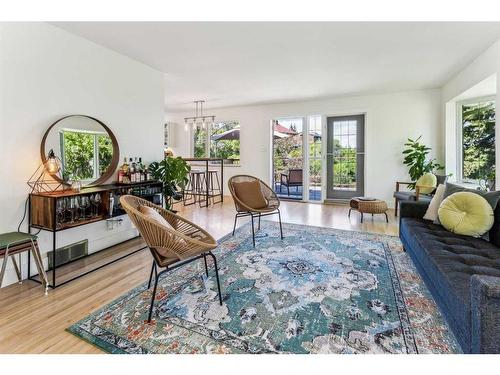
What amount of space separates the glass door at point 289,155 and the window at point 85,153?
4.49m

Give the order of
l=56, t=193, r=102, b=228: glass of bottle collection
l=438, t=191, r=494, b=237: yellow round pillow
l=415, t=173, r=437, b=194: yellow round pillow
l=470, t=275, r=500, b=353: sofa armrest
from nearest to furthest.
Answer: l=470, t=275, r=500, b=353: sofa armrest
l=438, t=191, r=494, b=237: yellow round pillow
l=56, t=193, r=102, b=228: glass of bottle collection
l=415, t=173, r=437, b=194: yellow round pillow

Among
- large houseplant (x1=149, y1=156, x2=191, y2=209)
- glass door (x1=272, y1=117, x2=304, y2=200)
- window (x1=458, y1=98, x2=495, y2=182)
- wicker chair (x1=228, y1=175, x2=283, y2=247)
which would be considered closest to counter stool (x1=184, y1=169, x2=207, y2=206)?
glass door (x1=272, y1=117, x2=304, y2=200)

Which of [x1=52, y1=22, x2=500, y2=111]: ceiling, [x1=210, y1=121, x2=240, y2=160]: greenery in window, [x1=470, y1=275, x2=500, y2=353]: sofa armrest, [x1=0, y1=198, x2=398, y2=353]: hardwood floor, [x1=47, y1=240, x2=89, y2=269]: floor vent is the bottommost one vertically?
[x1=0, y1=198, x2=398, y2=353]: hardwood floor

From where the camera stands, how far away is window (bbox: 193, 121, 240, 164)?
24.2 ft

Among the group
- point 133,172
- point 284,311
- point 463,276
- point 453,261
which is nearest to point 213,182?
point 133,172

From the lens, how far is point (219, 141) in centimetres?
760

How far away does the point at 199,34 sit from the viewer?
288 centimetres

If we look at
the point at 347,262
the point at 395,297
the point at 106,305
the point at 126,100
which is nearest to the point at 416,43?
the point at 347,262

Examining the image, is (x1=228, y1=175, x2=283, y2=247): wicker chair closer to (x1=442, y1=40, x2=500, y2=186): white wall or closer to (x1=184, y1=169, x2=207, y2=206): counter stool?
(x1=442, y1=40, x2=500, y2=186): white wall

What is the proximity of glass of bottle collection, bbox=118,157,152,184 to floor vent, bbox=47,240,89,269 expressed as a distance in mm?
832

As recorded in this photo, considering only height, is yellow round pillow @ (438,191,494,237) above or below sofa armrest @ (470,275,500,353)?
above

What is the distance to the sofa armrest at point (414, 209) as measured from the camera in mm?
2850

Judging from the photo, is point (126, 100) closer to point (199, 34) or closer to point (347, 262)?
point (199, 34)
